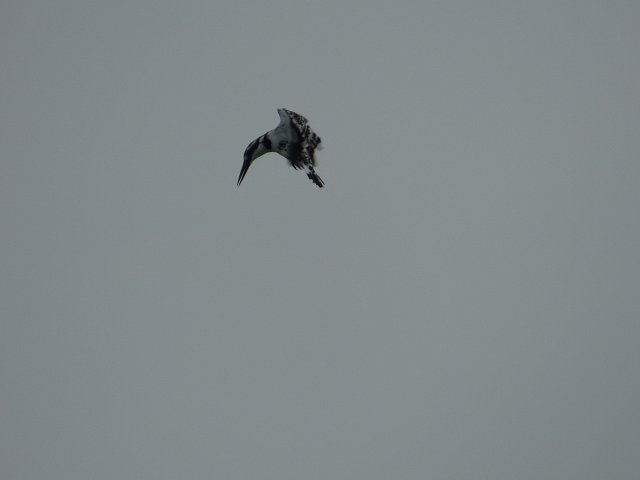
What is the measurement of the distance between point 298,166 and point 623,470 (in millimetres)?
164407

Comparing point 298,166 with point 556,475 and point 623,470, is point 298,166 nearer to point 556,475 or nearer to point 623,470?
point 623,470

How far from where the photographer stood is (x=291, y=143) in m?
26.2

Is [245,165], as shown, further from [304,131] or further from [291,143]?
[304,131]

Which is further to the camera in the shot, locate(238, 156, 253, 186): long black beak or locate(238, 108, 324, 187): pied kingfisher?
locate(238, 156, 253, 186): long black beak

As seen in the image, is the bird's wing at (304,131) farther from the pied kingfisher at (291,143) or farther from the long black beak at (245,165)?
the long black beak at (245,165)

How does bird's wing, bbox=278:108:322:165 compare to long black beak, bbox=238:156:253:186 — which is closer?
bird's wing, bbox=278:108:322:165

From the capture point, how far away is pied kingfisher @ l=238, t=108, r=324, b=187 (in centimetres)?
2586

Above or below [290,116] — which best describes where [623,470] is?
above

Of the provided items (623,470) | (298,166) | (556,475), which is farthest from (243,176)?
(556,475)

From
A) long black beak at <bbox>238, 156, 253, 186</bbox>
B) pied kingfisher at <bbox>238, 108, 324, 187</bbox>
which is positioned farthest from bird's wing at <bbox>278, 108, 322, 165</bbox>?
long black beak at <bbox>238, 156, 253, 186</bbox>

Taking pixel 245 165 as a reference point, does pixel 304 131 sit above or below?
below

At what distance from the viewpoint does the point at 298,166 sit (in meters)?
26.2

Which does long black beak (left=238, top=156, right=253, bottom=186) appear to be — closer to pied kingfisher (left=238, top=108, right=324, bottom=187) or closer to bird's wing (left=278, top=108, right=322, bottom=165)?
pied kingfisher (left=238, top=108, right=324, bottom=187)

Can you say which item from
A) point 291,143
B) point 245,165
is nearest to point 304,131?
point 291,143
